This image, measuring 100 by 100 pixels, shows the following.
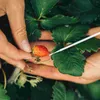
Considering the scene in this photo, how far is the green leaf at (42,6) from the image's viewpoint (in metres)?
1.00

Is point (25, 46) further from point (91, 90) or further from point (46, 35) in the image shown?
point (91, 90)

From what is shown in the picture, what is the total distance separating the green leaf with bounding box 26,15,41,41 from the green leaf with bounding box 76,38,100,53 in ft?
0.52

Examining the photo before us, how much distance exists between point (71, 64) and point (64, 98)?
258mm

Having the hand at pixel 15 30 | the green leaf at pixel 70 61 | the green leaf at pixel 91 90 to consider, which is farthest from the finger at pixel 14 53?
the green leaf at pixel 91 90

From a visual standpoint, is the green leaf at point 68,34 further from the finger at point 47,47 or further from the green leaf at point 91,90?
the green leaf at point 91,90

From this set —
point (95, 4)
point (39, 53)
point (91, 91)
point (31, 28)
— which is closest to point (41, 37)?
point (31, 28)

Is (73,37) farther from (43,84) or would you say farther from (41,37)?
(43,84)

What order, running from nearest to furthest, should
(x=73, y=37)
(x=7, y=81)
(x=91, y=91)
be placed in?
(x=73, y=37)
(x=7, y=81)
(x=91, y=91)

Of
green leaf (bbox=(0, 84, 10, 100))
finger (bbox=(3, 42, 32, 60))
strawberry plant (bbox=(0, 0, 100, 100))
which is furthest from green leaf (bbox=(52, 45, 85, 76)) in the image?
green leaf (bbox=(0, 84, 10, 100))

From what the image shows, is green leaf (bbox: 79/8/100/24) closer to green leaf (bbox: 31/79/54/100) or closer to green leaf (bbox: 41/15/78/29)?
green leaf (bbox: 41/15/78/29)

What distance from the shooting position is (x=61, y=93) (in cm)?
115

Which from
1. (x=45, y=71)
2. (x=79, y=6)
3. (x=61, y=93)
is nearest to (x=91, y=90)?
(x=61, y=93)

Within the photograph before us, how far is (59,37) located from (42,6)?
13 centimetres

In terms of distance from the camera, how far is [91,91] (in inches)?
49.0
